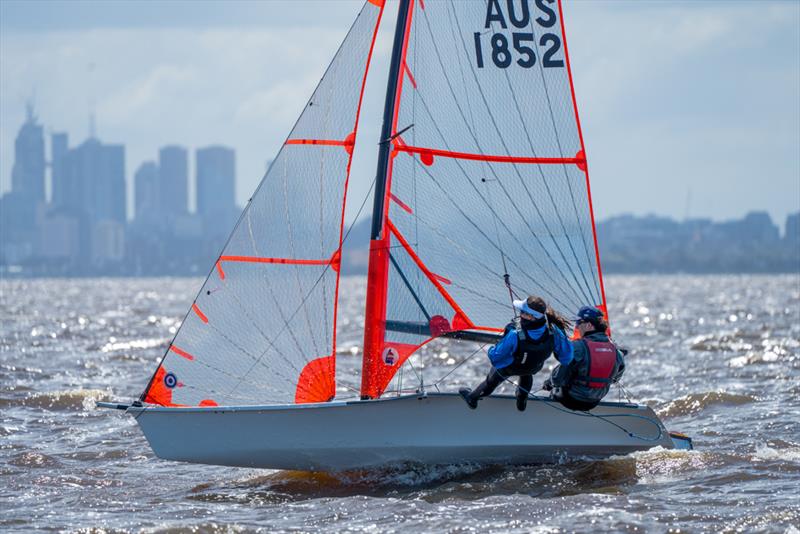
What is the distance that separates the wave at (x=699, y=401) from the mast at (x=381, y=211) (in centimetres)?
562

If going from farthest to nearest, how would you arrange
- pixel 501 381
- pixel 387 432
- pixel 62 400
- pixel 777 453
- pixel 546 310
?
pixel 62 400, pixel 777 453, pixel 387 432, pixel 546 310, pixel 501 381

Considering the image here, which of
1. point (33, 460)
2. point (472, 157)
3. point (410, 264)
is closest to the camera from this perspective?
point (410, 264)

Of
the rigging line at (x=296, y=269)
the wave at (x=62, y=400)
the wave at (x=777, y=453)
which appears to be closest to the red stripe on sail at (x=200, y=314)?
the rigging line at (x=296, y=269)

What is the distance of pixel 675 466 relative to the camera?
11.2m

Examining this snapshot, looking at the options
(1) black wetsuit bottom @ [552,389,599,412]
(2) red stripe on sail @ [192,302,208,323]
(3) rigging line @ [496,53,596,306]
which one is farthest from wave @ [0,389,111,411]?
(1) black wetsuit bottom @ [552,389,599,412]

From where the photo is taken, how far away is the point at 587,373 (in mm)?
10484

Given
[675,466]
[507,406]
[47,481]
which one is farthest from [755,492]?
[47,481]

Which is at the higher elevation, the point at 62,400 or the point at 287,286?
the point at 287,286

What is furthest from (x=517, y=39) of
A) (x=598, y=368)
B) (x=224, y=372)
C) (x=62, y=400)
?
(x=62, y=400)

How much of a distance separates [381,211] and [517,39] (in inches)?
78.2

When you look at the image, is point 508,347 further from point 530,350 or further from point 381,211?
point 381,211

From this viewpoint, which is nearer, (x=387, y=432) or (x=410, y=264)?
(x=387, y=432)

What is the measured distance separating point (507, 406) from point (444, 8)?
3.51 metres

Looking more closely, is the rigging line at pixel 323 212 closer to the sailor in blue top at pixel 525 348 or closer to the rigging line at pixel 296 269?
the rigging line at pixel 296 269
